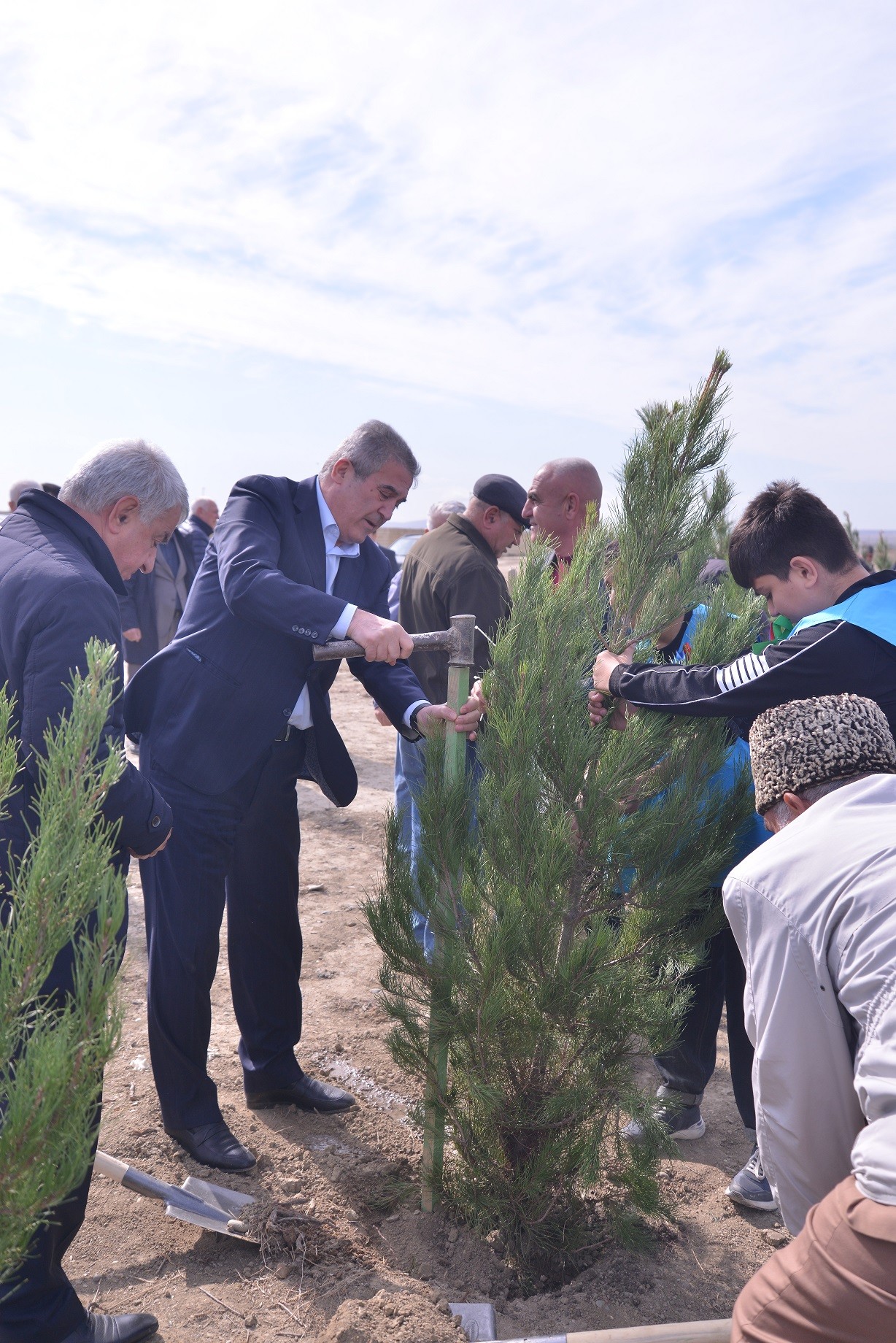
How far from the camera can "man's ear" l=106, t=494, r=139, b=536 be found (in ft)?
7.20

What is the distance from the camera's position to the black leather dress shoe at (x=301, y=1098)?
3.19 metres

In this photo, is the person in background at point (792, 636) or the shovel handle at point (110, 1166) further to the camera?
the shovel handle at point (110, 1166)

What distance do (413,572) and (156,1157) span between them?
2390mm

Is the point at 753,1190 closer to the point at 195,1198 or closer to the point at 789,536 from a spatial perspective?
the point at 195,1198

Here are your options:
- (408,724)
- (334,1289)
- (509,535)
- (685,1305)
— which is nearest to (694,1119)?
(685,1305)

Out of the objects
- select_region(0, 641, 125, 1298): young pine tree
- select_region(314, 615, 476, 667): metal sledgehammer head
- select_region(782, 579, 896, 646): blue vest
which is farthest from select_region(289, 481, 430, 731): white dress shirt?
select_region(0, 641, 125, 1298): young pine tree

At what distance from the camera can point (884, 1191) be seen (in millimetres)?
1368

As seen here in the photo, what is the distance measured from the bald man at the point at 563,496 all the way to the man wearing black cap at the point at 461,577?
0.89 m

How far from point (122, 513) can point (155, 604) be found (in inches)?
209

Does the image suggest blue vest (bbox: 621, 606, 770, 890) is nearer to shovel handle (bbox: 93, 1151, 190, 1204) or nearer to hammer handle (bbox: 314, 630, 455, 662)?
hammer handle (bbox: 314, 630, 455, 662)

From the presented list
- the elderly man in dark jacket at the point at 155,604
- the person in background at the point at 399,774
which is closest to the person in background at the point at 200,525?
the elderly man in dark jacket at the point at 155,604

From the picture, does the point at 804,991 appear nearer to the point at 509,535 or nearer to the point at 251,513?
the point at 251,513

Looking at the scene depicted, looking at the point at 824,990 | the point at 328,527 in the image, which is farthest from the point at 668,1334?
the point at 328,527

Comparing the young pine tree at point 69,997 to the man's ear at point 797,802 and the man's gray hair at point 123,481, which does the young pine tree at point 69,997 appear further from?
the man's ear at point 797,802
